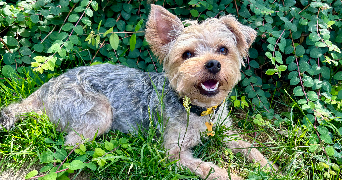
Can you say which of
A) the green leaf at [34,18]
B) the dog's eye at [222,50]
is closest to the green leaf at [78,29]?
the green leaf at [34,18]

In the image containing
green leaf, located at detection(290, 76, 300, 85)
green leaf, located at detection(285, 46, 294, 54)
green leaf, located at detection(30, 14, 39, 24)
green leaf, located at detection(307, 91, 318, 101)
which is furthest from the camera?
green leaf, located at detection(30, 14, 39, 24)

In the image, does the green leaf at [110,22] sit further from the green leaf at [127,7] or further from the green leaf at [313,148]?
the green leaf at [313,148]

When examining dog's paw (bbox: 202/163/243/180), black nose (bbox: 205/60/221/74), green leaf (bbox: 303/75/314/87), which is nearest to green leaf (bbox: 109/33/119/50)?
black nose (bbox: 205/60/221/74)

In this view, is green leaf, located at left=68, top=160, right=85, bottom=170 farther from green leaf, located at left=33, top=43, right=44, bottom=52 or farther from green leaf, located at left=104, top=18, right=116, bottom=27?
green leaf, located at left=104, top=18, right=116, bottom=27

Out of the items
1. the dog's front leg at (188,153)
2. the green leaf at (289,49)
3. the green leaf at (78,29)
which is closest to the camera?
the dog's front leg at (188,153)

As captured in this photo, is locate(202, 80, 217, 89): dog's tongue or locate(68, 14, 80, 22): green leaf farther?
locate(68, 14, 80, 22): green leaf

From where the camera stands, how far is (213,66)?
3229 mm

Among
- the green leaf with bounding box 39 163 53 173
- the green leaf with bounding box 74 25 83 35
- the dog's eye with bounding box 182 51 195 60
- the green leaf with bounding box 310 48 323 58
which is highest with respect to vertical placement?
the green leaf with bounding box 310 48 323 58

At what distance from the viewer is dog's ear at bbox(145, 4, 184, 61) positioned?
3636 mm

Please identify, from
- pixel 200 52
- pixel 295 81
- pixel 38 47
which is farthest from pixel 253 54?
pixel 38 47

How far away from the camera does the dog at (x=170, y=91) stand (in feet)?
11.4

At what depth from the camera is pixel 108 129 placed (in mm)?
4340

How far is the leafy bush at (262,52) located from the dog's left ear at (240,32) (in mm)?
390

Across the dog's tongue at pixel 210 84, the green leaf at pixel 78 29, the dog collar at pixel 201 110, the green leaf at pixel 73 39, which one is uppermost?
the green leaf at pixel 78 29
